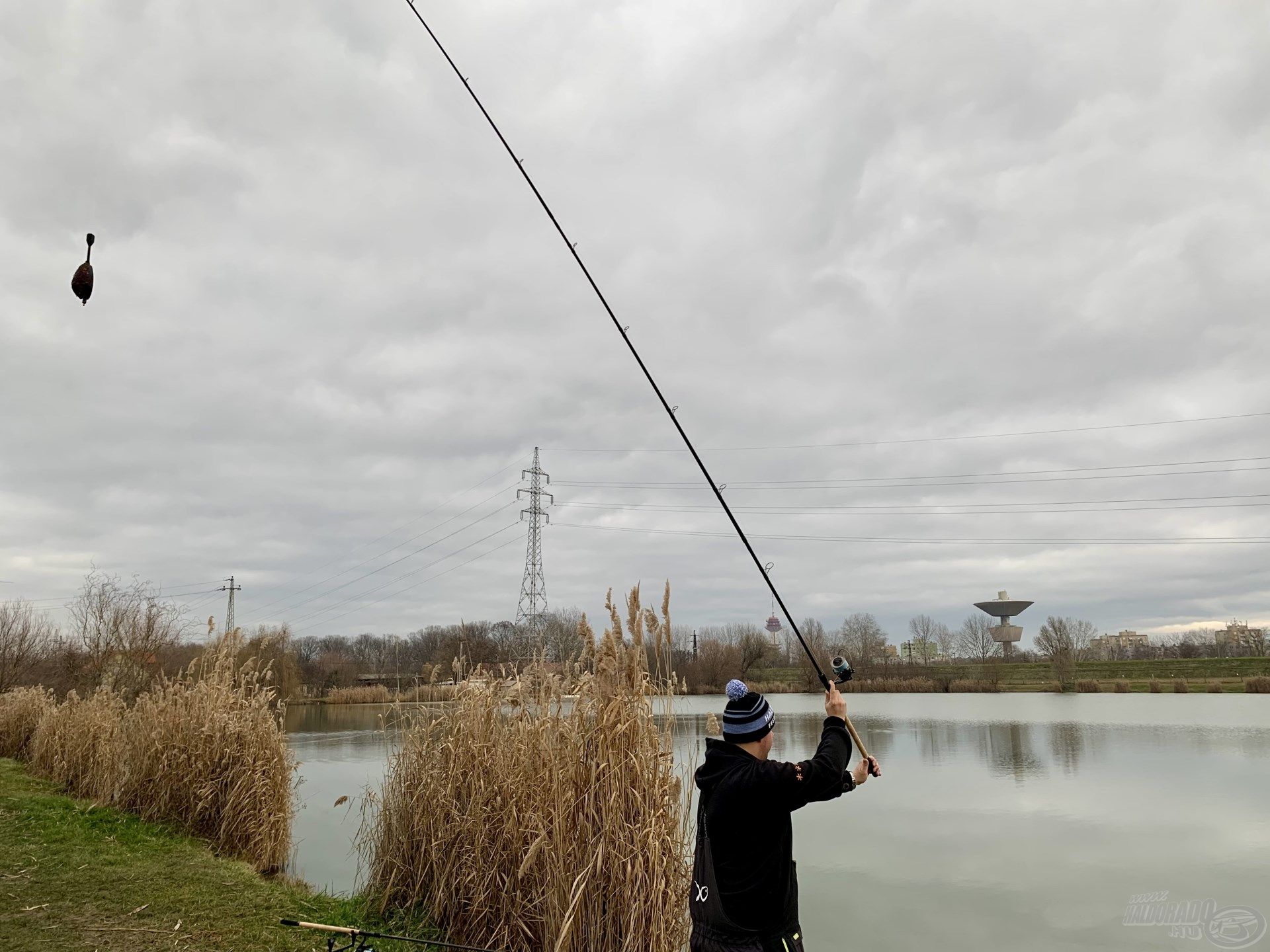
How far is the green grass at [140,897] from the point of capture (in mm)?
5434

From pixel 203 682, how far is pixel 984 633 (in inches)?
3255


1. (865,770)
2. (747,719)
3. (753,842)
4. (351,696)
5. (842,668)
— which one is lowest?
(351,696)

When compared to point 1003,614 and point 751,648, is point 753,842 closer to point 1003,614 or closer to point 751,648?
point 751,648

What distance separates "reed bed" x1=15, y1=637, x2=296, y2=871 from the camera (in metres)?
8.64

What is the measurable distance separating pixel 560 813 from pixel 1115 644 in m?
110

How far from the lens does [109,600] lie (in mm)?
19344

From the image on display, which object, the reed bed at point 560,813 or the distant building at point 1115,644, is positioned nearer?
the reed bed at point 560,813

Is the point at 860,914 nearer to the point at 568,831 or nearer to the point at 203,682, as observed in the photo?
the point at 568,831

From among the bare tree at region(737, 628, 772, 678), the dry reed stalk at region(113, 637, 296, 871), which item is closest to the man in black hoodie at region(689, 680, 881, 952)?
the dry reed stalk at region(113, 637, 296, 871)

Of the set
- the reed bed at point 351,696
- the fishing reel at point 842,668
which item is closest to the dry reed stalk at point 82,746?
the fishing reel at point 842,668

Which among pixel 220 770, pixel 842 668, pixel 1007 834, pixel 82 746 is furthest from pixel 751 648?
pixel 842 668

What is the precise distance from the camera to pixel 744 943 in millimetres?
2824

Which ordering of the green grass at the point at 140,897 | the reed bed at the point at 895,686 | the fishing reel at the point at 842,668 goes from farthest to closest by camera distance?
the reed bed at the point at 895,686 < the green grass at the point at 140,897 < the fishing reel at the point at 842,668

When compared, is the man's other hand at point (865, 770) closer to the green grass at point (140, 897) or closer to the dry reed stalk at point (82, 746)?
the green grass at point (140, 897)
